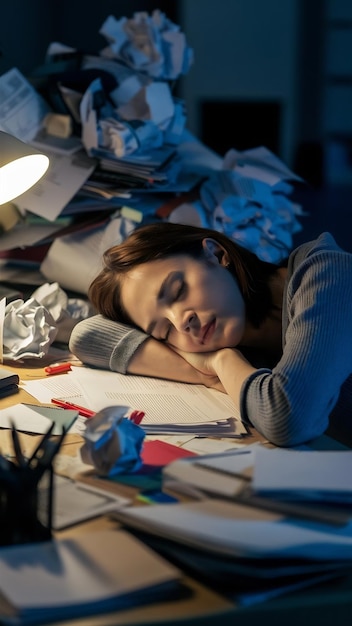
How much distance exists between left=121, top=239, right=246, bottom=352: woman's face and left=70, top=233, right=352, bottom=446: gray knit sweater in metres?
0.11

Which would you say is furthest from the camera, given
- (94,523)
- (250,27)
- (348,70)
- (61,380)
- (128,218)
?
(348,70)

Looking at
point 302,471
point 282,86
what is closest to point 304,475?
point 302,471

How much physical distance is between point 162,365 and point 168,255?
0.64 feet

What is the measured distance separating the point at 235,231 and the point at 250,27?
363cm

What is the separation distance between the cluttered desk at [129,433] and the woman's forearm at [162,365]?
20 mm

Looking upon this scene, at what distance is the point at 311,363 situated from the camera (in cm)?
135

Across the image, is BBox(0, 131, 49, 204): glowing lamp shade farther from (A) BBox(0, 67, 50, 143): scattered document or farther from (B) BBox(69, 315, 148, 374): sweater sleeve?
A: (A) BBox(0, 67, 50, 143): scattered document

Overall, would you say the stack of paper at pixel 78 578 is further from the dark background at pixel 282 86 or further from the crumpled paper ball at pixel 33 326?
the dark background at pixel 282 86

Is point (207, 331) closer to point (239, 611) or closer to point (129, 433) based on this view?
point (129, 433)

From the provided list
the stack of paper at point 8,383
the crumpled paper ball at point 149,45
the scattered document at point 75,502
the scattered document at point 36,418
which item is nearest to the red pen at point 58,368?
the stack of paper at point 8,383

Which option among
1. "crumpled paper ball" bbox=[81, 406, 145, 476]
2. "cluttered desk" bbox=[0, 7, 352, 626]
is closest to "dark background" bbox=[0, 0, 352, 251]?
"cluttered desk" bbox=[0, 7, 352, 626]

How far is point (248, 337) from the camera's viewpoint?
1724 mm

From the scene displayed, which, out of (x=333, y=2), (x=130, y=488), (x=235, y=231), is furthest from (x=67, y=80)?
(x=333, y=2)

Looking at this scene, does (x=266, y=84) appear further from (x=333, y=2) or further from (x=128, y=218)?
(x=128, y=218)
